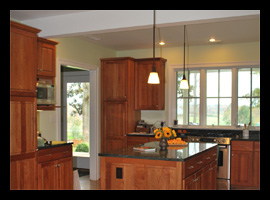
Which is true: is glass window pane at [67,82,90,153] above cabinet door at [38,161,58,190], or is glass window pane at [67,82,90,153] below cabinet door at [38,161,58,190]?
above

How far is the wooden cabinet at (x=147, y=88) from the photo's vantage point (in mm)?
6816

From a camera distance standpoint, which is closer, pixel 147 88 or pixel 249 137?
pixel 249 137

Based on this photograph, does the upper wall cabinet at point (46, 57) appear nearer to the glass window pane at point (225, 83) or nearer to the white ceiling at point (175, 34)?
the white ceiling at point (175, 34)

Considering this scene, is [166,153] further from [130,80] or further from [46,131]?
[130,80]

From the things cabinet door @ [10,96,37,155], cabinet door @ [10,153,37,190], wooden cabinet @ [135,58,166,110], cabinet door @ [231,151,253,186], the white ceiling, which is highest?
the white ceiling

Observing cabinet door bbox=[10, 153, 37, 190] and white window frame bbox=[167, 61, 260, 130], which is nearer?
cabinet door bbox=[10, 153, 37, 190]

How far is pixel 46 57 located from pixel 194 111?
140 inches

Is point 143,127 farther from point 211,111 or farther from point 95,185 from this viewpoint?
point 95,185

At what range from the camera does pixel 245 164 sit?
231 inches

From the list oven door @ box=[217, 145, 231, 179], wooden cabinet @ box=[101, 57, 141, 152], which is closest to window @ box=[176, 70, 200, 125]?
oven door @ box=[217, 145, 231, 179]

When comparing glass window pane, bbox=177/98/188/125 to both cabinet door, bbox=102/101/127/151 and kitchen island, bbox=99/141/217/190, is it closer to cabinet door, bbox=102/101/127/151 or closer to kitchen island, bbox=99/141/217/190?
cabinet door, bbox=102/101/127/151

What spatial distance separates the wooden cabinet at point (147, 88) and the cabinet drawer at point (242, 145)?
5.76 feet

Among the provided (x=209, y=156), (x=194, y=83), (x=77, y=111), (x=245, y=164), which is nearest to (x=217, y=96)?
(x=194, y=83)

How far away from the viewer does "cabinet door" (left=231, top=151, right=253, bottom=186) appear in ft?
19.2
